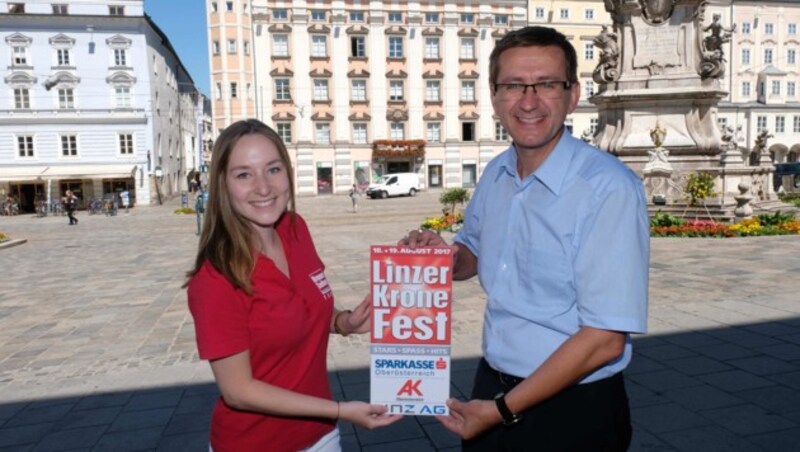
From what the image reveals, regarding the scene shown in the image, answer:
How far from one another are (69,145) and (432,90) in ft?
98.6

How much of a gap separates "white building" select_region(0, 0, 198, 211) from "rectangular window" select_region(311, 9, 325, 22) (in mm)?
13271

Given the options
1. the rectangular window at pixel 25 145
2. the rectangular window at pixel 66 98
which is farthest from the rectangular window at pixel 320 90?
the rectangular window at pixel 25 145

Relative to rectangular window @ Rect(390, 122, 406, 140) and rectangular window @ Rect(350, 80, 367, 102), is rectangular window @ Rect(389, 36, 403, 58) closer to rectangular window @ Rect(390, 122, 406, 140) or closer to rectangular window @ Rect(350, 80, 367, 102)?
rectangular window @ Rect(350, 80, 367, 102)

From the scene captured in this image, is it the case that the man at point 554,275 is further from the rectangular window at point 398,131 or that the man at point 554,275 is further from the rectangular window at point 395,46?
the rectangular window at point 395,46

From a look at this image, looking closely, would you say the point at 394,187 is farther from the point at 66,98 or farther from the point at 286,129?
the point at 66,98

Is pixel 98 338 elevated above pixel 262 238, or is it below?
below

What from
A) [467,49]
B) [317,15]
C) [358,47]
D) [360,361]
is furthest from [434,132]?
[360,361]

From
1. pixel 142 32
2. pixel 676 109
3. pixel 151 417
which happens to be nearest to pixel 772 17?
pixel 676 109

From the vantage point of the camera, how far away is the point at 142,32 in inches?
1724

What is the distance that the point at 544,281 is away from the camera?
2.07 m

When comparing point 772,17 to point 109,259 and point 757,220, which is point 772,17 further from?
point 109,259

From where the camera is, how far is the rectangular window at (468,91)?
54.2 m

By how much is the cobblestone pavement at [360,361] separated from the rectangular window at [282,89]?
40270 millimetres

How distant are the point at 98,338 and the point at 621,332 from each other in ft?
24.5
